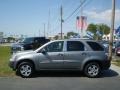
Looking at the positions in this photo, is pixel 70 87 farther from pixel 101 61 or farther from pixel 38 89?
pixel 101 61

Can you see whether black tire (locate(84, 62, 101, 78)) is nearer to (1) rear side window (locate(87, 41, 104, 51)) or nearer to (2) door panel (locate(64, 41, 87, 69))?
(2) door panel (locate(64, 41, 87, 69))

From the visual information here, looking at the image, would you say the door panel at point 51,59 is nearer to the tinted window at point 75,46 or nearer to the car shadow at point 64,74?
the tinted window at point 75,46

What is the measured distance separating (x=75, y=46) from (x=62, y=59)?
858mm

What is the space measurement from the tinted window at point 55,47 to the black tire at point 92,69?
141cm

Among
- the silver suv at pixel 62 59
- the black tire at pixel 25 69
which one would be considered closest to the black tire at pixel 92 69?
the silver suv at pixel 62 59

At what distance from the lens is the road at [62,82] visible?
10508mm

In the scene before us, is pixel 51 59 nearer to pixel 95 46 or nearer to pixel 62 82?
pixel 62 82

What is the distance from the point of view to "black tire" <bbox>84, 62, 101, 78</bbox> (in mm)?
13107

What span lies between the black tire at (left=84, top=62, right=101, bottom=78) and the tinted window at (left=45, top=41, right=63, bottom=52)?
141 cm

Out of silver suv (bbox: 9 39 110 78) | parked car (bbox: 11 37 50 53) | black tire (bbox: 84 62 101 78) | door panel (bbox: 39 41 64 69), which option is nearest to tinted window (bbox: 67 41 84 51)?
silver suv (bbox: 9 39 110 78)

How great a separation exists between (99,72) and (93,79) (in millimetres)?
629

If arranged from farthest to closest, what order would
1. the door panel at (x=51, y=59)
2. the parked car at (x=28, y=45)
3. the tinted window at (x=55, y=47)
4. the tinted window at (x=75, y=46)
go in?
1. the parked car at (x=28, y=45)
2. the tinted window at (x=75, y=46)
3. the tinted window at (x=55, y=47)
4. the door panel at (x=51, y=59)

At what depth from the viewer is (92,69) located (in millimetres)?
13164

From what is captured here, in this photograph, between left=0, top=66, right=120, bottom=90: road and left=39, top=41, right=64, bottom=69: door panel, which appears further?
left=39, top=41, right=64, bottom=69: door panel
